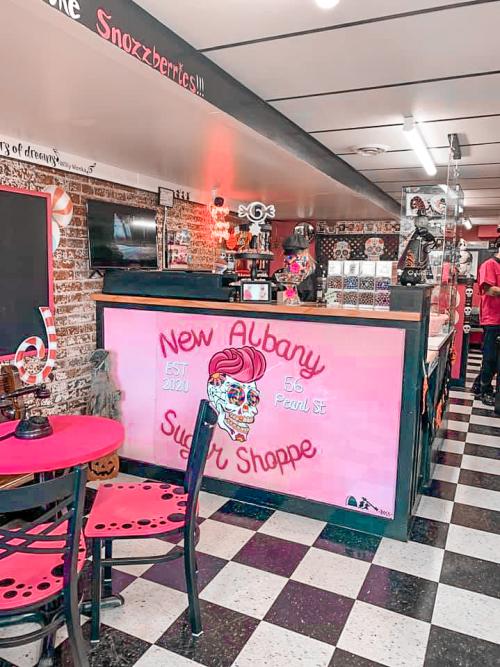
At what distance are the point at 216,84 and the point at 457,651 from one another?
9.18 feet

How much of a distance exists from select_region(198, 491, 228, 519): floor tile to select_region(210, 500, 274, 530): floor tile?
1.3 inches

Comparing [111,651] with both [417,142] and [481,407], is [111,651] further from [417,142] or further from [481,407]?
[481,407]

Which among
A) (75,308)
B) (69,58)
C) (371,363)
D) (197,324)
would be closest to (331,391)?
(371,363)

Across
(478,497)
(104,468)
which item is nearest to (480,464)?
(478,497)

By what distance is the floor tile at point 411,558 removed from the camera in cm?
239

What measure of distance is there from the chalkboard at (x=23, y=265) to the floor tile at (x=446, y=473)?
117 inches

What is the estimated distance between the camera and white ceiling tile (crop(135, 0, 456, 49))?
1.99 m

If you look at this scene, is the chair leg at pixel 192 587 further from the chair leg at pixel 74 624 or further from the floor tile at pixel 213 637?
the chair leg at pixel 74 624

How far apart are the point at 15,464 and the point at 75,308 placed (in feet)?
8.20

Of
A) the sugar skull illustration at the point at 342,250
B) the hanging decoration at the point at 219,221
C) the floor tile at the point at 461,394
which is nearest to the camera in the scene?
the floor tile at the point at 461,394

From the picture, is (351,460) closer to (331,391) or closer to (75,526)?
(331,391)

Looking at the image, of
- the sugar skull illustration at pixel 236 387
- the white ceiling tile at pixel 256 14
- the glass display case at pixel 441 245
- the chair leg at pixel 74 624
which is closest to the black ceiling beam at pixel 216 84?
the white ceiling tile at pixel 256 14

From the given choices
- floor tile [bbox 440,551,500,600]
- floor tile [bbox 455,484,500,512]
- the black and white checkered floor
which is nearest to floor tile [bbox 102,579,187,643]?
the black and white checkered floor

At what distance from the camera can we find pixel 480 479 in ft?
11.4
